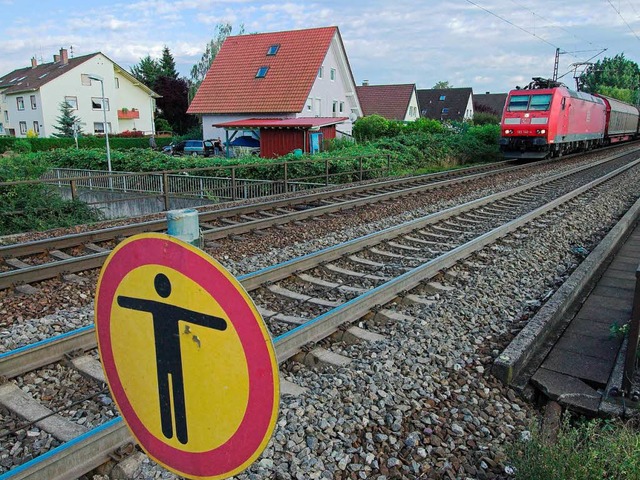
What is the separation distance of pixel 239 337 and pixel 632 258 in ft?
26.7

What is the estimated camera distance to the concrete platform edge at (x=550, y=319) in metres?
4.12

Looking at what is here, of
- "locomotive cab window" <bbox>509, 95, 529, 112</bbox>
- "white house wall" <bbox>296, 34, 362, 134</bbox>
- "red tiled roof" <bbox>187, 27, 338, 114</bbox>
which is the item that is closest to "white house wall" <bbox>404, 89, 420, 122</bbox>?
"white house wall" <bbox>296, 34, 362, 134</bbox>

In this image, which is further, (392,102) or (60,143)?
(392,102)

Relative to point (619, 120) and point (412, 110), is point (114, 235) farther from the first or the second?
point (412, 110)

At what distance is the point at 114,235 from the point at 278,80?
28257mm

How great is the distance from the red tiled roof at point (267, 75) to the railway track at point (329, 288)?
955 inches

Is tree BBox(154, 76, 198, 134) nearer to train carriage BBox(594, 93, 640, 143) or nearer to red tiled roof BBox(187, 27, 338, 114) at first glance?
red tiled roof BBox(187, 27, 338, 114)

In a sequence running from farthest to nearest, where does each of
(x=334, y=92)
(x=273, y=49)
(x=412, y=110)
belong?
(x=412, y=110) < (x=334, y=92) < (x=273, y=49)

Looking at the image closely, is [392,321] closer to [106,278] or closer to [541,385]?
[541,385]

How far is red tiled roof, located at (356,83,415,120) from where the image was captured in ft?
175

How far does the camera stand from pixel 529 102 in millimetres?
22562

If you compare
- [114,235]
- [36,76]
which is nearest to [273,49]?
[114,235]

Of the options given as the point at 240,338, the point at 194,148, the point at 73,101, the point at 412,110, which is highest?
the point at 73,101

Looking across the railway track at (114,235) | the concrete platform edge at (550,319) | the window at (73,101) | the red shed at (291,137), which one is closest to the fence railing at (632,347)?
the concrete platform edge at (550,319)
